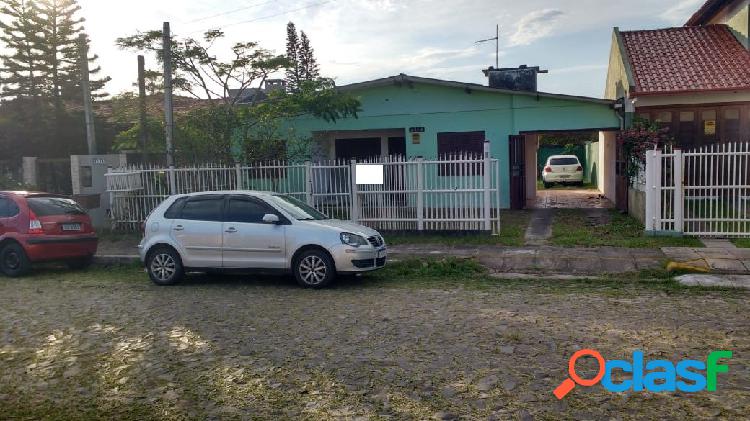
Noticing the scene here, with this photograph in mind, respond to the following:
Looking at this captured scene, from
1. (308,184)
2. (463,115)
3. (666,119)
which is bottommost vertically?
(308,184)

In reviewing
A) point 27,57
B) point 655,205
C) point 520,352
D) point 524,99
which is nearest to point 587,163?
point 524,99

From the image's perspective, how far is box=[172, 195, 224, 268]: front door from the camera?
30.8 feet

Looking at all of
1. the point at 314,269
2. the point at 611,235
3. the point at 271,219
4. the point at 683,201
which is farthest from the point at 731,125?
the point at 271,219

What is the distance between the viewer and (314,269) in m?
8.95

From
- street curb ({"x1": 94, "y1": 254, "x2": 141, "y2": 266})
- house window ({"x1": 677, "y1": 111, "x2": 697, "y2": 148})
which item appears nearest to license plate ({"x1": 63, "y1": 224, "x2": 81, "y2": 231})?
street curb ({"x1": 94, "y1": 254, "x2": 141, "y2": 266})

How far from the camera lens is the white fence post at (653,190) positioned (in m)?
11.6

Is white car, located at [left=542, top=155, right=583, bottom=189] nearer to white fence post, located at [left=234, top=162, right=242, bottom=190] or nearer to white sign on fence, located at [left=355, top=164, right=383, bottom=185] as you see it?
white sign on fence, located at [left=355, top=164, right=383, bottom=185]

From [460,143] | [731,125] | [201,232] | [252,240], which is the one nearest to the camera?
[252,240]

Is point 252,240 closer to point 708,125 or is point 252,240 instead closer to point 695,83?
point 695,83

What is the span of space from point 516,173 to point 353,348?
43.0 feet

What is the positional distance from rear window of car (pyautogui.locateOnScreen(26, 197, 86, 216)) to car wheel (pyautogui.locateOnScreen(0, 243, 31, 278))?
715 millimetres

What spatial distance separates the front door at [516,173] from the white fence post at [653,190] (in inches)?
247

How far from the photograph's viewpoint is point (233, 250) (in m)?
9.29

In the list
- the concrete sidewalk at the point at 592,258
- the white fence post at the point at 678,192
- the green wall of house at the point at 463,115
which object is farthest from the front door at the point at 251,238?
the green wall of house at the point at 463,115
